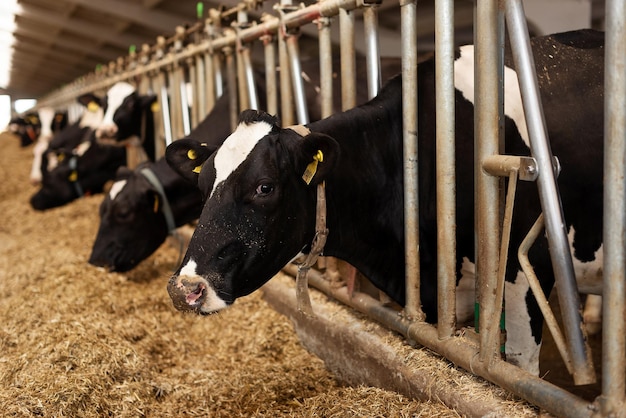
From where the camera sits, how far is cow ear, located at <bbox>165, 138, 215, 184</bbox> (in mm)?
2774

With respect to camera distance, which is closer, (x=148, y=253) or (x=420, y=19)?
(x=148, y=253)

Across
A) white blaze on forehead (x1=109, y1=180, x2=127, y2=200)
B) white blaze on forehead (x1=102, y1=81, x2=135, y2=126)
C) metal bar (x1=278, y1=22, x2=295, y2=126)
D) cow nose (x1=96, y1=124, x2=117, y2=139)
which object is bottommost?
cow nose (x1=96, y1=124, x2=117, y2=139)

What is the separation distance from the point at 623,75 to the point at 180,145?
1.80m

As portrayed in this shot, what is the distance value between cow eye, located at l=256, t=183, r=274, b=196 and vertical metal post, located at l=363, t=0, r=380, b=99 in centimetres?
92

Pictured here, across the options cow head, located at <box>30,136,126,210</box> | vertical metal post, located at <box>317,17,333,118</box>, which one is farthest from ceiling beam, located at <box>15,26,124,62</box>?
vertical metal post, located at <box>317,17,333,118</box>

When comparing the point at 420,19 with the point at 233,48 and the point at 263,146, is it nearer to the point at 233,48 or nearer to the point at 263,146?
the point at 233,48

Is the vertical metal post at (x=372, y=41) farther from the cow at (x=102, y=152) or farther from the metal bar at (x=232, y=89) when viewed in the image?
the cow at (x=102, y=152)

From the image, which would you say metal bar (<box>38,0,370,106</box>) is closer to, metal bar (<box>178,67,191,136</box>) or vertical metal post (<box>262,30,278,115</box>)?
vertical metal post (<box>262,30,278,115</box>)

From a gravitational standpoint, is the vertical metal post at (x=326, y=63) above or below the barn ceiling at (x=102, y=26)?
above

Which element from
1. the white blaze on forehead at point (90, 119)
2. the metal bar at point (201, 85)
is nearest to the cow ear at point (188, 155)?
the metal bar at point (201, 85)

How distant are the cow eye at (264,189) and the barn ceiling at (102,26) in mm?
2323

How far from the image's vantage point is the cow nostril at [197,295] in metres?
2.23

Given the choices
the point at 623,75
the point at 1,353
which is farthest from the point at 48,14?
the point at 623,75

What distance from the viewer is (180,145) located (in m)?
2.84
